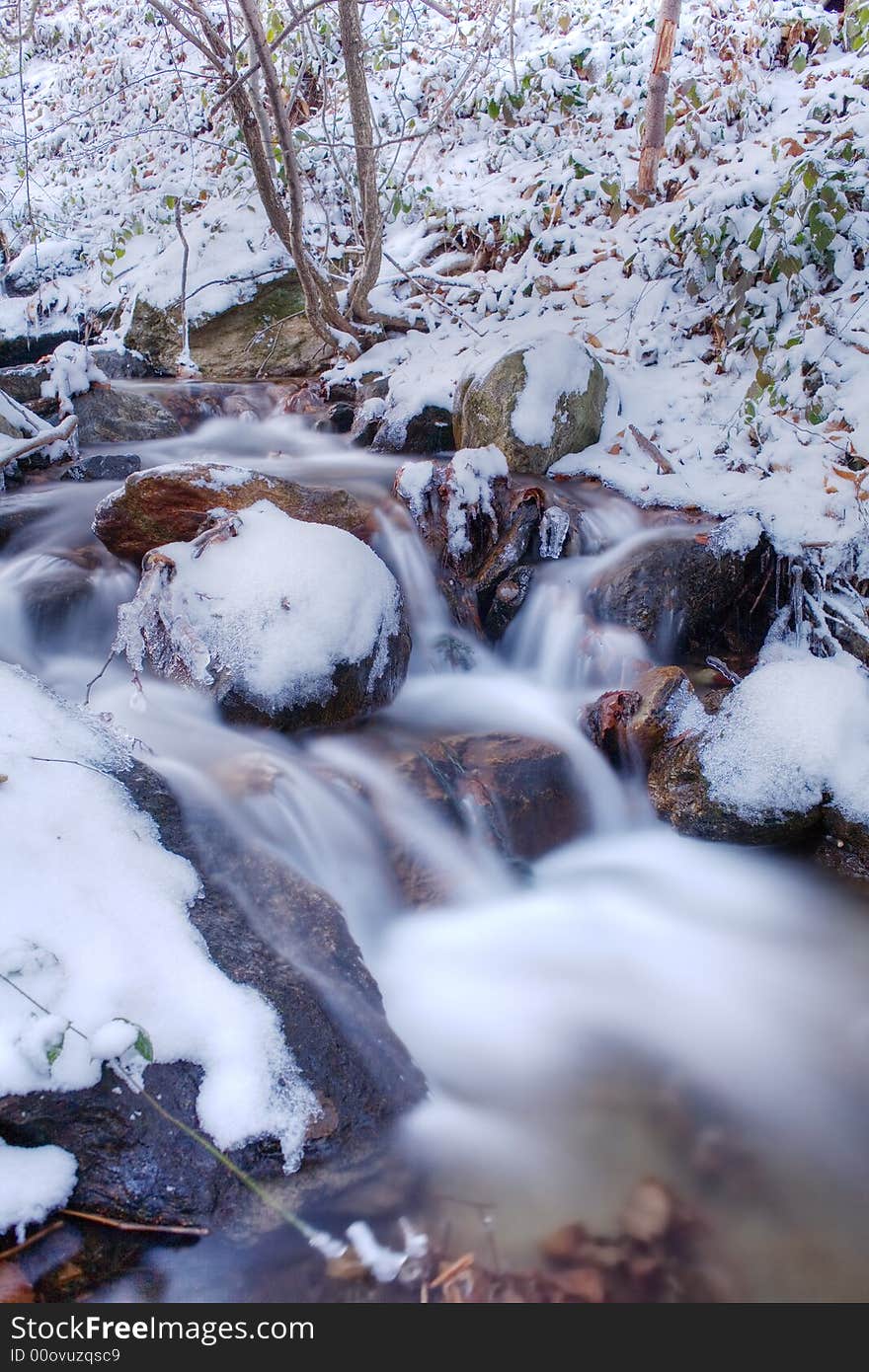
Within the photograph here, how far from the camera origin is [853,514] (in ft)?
13.4

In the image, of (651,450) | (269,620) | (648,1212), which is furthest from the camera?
(651,450)

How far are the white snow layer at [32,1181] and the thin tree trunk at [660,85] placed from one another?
8.11 metres

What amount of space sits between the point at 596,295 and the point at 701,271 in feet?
3.37

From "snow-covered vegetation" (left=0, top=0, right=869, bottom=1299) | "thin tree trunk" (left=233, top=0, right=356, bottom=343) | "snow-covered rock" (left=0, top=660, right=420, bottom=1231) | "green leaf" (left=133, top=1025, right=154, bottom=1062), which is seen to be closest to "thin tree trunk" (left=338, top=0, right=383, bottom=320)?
"snow-covered vegetation" (left=0, top=0, right=869, bottom=1299)

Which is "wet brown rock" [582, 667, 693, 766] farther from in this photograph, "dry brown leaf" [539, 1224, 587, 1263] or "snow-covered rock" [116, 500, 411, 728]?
"dry brown leaf" [539, 1224, 587, 1263]

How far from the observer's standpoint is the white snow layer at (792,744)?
121 inches

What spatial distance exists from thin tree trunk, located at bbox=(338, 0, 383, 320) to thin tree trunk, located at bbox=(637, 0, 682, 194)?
2551mm

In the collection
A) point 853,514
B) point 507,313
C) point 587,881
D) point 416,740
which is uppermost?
point 507,313

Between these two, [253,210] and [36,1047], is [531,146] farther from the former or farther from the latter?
[36,1047]

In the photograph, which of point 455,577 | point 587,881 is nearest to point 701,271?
point 455,577

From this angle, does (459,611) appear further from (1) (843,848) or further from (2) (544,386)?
(1) (843,848)

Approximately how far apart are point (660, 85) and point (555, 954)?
738 centimetres

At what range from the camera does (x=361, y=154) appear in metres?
5.65

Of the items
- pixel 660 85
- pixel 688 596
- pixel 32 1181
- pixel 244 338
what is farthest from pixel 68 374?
pixel 32 1181
